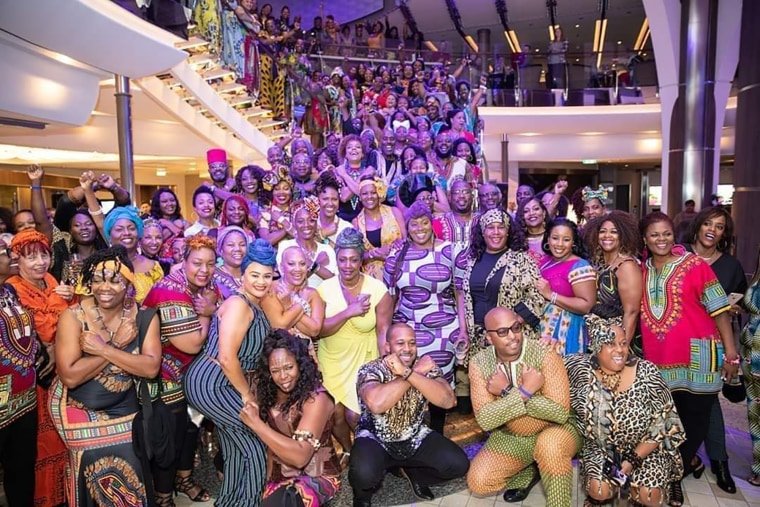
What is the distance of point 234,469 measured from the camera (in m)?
2.89

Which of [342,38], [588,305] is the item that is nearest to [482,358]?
[588,305]

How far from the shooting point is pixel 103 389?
270cm

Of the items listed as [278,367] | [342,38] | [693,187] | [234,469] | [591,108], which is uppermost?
[342,38]

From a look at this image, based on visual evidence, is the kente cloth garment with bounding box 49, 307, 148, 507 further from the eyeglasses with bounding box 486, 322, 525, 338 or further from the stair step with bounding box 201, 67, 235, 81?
the stair step with bounding box 201, 67, 235, 81

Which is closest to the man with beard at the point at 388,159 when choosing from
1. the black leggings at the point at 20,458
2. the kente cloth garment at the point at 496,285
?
the kente cloth garment at the point at 496,285

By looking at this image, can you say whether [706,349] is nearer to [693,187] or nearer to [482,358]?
[482,358]

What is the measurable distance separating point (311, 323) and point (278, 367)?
2.20ft

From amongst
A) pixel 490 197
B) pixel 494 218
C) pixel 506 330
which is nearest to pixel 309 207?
pixel 494 218

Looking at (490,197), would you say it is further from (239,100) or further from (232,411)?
(239,100)

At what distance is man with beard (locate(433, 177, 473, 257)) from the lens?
4852mm

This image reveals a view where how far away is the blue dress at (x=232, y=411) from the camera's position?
283 centimetres

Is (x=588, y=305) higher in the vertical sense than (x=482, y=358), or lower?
higher

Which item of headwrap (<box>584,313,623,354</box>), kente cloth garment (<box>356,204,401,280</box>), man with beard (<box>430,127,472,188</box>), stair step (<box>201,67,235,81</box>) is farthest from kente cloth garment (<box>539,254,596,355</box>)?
stair step (<box>201,67,235,81</box>)

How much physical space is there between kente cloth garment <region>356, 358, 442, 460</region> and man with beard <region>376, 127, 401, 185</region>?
346 centimetres
